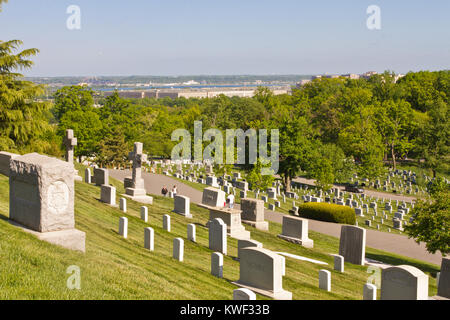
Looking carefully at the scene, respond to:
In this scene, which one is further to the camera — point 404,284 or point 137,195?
point 137,195

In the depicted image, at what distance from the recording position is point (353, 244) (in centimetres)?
1881

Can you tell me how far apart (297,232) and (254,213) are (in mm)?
3014

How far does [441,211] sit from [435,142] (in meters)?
43.1

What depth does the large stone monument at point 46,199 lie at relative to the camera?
392 inches

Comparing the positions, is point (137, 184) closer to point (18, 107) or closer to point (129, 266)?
point (18, 107)

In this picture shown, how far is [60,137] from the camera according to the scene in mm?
57688

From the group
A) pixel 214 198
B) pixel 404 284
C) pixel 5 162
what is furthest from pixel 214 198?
pixel 404 284

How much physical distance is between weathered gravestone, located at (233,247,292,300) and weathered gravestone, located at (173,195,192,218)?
11276 millimetres

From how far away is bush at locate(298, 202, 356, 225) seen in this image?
29.5 metres

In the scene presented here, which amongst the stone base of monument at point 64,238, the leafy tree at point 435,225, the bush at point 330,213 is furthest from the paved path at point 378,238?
the stone base of monument at point 64,238

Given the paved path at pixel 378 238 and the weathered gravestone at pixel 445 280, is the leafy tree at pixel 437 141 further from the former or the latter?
the weathered gravestone at pixel 445 280

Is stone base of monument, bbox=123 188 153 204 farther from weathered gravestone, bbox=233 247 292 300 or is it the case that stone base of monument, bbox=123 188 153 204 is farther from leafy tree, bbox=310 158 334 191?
leafy tree, bbox=310 158 334 191
